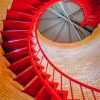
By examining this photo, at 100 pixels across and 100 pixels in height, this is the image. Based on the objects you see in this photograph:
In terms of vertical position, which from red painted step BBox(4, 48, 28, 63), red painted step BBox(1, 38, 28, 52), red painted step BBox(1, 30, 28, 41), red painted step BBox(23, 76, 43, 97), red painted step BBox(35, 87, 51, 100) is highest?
red painted step BBox(1, 30, 28, 41)

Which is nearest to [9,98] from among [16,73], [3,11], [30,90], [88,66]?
[30,90]

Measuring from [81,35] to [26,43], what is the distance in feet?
12.2

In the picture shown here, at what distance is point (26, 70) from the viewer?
4.95 meters

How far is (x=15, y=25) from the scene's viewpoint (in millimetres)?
5633

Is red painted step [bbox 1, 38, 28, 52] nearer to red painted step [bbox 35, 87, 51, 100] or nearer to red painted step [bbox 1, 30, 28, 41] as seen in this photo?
red painted step [bbox 1, 30, 28, 41]

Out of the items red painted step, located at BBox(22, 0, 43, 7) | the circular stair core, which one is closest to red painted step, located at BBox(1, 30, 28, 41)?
red painted step, located at BBox(22, 0, 43, 7)

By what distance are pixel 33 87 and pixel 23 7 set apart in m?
2.23

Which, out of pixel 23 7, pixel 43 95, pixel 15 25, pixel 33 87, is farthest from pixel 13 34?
pixel 43 95

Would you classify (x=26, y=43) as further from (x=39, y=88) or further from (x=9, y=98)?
(x=9, y=98)

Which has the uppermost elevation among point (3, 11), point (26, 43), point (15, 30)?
point (3, 11)

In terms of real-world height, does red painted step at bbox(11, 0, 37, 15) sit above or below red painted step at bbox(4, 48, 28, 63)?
above

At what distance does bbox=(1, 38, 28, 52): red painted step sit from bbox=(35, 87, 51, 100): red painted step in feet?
4.78

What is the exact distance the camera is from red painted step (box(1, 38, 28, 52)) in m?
5.41

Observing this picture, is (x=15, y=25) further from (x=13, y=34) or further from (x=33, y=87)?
(x=33, y=87)
